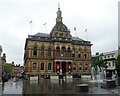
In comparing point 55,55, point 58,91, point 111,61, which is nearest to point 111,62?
point 111,61

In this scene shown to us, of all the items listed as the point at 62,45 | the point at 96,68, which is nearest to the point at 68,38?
the point at 62,45

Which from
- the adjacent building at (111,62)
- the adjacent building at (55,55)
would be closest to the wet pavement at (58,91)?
the adjacent building at (55,55)

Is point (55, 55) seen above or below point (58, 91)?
above

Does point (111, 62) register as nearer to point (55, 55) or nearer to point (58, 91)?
point (55, 55)

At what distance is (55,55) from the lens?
78.1m

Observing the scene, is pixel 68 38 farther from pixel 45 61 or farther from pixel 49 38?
pixel 45 61

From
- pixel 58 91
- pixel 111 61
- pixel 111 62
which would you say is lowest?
pixel 58 91

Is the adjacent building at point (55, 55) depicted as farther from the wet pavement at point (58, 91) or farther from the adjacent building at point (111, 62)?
the wet pavement at point (58, 91)

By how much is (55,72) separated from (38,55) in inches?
338

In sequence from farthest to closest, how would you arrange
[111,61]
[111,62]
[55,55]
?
[111,61] → [111,62] → [55,55]

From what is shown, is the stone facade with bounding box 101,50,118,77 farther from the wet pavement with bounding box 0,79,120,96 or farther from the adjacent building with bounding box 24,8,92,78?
the wet pavement with bounding box 0,79,120,96

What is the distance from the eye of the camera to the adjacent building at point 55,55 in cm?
7619

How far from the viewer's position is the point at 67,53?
265 ft

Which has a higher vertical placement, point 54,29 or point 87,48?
point 54,29
